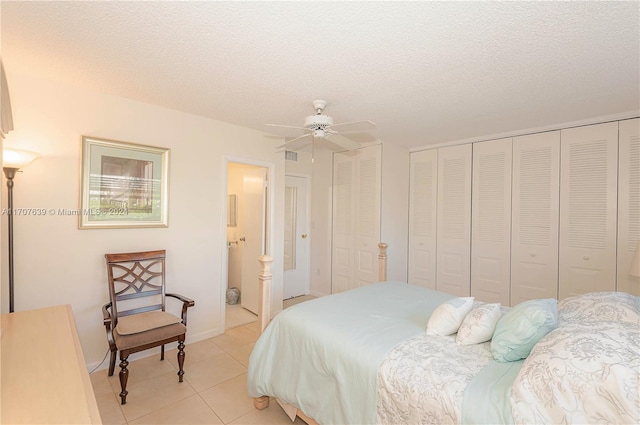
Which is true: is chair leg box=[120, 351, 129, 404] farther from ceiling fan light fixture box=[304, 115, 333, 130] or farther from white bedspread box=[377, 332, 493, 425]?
ceiling fan light fixture box=[304, 115, 333, 130]

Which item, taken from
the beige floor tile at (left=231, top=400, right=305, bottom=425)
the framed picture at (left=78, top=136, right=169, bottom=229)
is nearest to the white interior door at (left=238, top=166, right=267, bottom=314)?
the framed picture at (left=78, top=136, right=169, bottom=229)

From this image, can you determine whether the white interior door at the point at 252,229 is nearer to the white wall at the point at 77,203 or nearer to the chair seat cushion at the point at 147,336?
the white wall at the point at 77,203

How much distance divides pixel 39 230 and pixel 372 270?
3.62 metres

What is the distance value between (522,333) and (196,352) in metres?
2.82

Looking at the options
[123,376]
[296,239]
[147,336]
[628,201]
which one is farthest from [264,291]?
[628,201]

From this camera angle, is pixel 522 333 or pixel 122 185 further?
pixel 122 185

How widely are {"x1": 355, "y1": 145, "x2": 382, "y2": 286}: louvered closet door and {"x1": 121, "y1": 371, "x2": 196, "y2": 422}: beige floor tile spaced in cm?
268

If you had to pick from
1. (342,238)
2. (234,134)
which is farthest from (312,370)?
(342,238)

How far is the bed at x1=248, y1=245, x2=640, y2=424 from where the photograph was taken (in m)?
1.06

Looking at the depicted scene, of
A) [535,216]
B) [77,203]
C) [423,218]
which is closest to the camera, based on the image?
[77,203]

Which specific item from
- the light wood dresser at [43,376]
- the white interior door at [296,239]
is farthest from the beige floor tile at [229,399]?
the white interior door at [296,239]

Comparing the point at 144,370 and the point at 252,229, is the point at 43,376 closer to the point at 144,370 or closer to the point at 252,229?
the point at 144,370

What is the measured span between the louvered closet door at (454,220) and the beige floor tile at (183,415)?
3.26m

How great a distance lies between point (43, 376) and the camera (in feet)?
3.67
